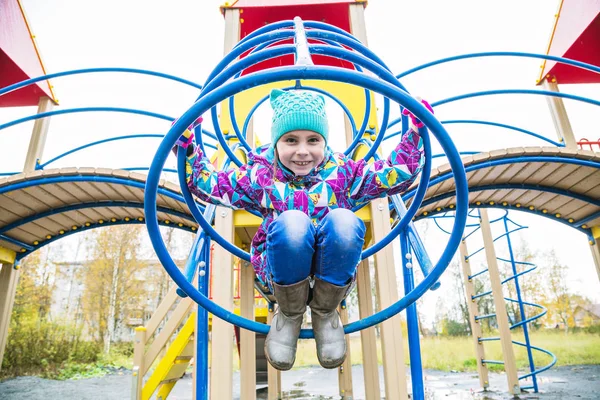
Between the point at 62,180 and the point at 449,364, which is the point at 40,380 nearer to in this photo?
the point at 62,180

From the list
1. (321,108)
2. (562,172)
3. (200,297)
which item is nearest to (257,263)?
(200,297)

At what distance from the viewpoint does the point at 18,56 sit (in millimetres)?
5477

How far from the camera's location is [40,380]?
951 cm

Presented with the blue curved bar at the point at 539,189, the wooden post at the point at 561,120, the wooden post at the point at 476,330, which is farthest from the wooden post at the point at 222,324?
the wooden post at the point at 561,120

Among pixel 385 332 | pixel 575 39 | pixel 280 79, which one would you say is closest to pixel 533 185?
pixel 575 39

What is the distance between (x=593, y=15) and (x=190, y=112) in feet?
19.6

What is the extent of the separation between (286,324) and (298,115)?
0.74 m

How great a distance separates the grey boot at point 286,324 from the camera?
1.26 m

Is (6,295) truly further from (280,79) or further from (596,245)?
(596,245)

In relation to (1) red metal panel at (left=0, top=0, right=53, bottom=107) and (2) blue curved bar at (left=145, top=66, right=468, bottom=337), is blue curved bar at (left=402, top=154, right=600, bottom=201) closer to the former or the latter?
(2) blue curved bar at (left=145, top=66, right=468, bottom=337)

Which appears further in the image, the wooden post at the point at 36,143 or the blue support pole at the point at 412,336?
the wooden post at the point at 36,143

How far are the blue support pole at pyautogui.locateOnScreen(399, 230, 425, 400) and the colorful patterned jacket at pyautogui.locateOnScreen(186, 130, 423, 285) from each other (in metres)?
0.67

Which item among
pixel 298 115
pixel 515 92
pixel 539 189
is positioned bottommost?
pixel 298 115

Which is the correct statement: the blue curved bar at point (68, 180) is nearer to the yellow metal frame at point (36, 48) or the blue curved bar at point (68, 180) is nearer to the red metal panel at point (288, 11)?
the red metal panel at point (288, 11)
